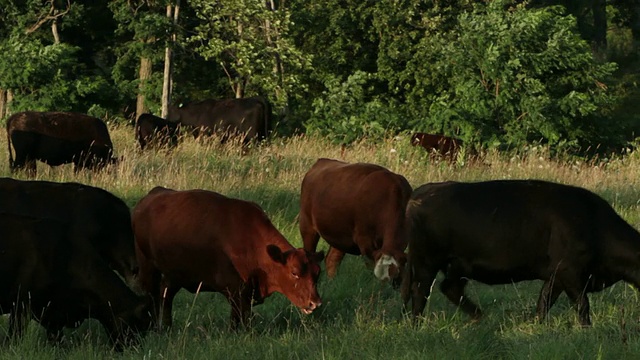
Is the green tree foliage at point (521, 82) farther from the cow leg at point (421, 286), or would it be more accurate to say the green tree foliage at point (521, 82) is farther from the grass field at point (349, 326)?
the cow leg at point (421, 286)

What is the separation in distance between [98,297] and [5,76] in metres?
23.5

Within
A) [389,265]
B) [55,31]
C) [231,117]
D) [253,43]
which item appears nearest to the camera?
[389,265]

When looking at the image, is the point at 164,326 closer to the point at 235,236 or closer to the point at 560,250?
the point at 235,236

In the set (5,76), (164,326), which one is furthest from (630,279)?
(5,76)

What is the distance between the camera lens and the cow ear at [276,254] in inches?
330

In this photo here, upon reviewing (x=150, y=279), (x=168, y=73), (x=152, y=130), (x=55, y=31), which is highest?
(x=150, y=279)

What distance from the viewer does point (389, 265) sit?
32.8 ft

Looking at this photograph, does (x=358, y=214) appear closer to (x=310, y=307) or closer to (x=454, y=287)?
(x=454, y=287)

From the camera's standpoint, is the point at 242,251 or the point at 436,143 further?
the point at 436,143

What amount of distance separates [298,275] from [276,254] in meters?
0.23

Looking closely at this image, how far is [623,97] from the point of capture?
46.1 metres

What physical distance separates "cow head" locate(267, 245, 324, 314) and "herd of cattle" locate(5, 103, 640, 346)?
0.01 meters

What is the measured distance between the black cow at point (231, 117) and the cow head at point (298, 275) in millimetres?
17101

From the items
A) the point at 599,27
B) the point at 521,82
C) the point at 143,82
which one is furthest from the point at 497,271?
the point at 599,27
